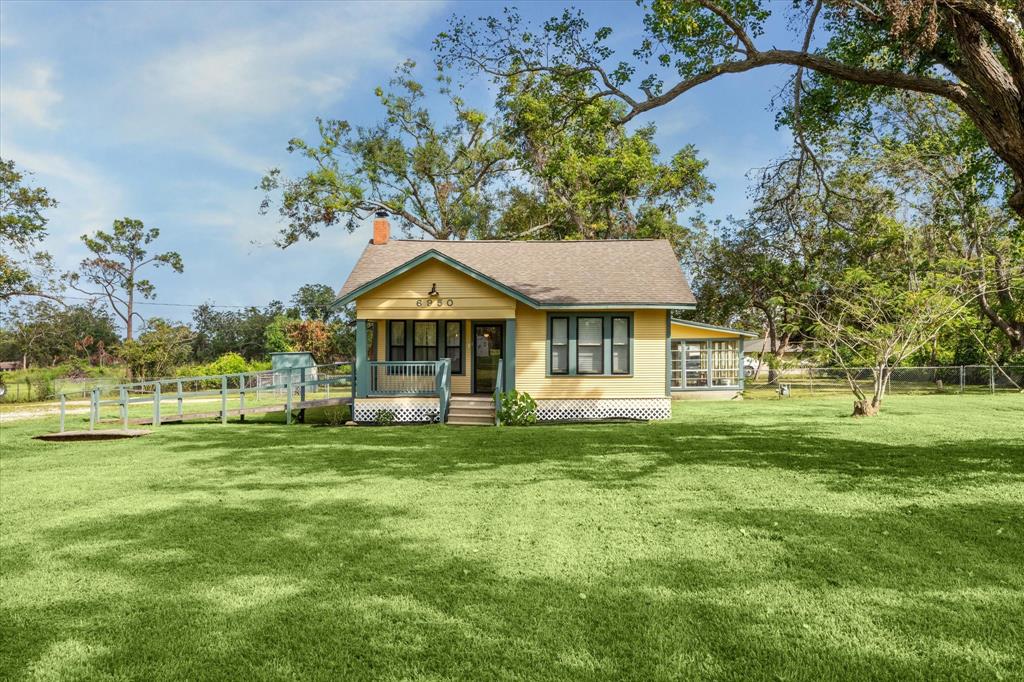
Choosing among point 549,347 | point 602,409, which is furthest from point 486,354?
point 602,409

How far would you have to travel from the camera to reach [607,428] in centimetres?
1530

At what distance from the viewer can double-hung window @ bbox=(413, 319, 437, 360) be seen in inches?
728

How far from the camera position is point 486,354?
1880 cm

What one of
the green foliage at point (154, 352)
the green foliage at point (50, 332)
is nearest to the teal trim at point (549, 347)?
the green foliage at point (154, 352)

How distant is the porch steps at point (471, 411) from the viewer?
659 inches

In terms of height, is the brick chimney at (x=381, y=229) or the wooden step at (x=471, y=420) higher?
the brick chimney at (x=381, y=229)

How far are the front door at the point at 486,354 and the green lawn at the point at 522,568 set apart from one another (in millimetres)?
8395

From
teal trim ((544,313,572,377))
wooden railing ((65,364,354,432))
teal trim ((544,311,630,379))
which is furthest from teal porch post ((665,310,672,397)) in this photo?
wooden railing ((65,364,354,432))

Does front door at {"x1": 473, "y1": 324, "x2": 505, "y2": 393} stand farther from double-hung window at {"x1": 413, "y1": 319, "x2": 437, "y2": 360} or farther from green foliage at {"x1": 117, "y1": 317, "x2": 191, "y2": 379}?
green foliage at {"x1": 117, "y1": 317, "x2": 191, "y2": 379}

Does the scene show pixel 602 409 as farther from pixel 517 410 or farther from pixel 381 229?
pixel 381 229

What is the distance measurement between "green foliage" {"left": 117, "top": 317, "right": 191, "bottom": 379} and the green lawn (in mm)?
26494

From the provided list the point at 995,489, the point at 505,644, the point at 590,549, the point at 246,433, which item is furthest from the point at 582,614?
the point at 246,433

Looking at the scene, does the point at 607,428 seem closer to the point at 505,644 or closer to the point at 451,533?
the point at 451,533

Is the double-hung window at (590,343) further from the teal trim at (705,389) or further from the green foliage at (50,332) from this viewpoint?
the green foliage at (50,332)
